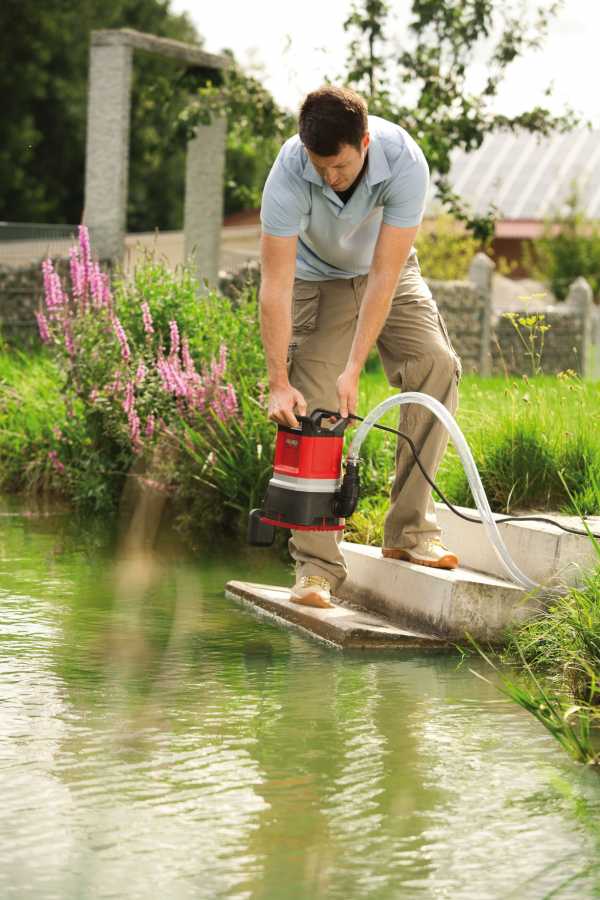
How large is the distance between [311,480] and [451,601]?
611 mm

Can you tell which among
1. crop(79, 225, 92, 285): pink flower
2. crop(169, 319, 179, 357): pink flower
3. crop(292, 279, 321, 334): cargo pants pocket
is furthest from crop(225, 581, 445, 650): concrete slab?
crop(79, 225, 92, 285): pink flower

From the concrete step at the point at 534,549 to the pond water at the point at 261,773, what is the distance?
0.46m

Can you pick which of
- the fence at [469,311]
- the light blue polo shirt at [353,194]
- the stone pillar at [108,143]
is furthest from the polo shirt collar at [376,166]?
the stone pillar at [108,143]

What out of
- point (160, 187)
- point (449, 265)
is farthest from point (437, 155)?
point (160, 187)

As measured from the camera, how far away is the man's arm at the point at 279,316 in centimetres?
485

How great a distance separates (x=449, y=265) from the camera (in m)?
26.0

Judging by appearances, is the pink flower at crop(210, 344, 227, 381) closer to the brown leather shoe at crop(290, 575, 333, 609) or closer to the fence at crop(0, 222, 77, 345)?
the brown leather shoe at crop(290, 575, 333, 609)

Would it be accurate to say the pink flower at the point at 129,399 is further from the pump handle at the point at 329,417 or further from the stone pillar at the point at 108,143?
the stone pillar at the point at 108,143

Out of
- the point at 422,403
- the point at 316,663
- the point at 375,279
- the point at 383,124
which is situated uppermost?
the point at 383,124

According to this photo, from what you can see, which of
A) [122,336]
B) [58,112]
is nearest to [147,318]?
[122,336]

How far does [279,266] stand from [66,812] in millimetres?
2210

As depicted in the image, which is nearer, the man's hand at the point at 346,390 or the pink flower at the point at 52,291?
the man's hand at the point at 346,390

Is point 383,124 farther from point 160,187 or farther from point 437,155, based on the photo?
point 160,187

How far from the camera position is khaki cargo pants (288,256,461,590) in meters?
5.21
